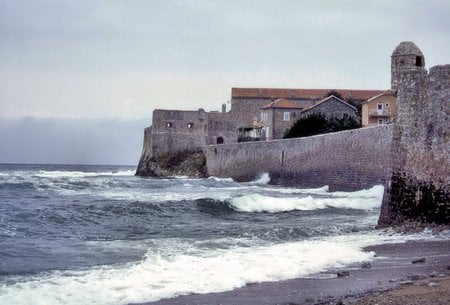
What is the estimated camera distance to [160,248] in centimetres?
1280

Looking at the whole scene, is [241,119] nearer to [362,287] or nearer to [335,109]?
[335,109]

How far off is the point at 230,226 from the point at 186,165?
158 feet

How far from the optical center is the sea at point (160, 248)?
357 inches

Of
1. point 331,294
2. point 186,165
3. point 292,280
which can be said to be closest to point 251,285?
point 292,280

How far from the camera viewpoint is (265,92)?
74375 millimetres

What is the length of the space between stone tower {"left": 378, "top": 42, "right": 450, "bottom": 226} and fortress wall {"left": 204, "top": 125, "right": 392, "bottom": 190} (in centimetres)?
524

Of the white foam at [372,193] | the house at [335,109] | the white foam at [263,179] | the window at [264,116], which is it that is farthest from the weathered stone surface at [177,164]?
the white foam at [372,193]

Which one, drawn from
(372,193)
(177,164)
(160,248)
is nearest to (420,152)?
(160,248)

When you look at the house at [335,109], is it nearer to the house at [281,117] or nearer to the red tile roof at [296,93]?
the house at [281,117]

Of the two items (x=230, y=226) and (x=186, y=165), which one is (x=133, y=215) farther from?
(x=186, y=165)

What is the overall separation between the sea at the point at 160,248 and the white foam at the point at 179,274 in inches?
0.6

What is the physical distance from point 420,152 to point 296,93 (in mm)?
62883

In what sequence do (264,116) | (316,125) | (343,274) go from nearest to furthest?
(343,274) < (316,125) < (264,116)

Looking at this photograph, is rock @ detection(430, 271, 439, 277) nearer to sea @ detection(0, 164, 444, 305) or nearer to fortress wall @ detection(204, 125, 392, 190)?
sea @ detection(0, 164, 444, 305)
